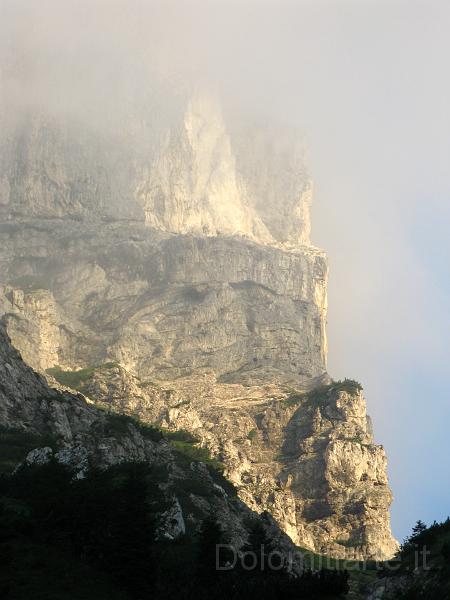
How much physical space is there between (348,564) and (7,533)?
110 m

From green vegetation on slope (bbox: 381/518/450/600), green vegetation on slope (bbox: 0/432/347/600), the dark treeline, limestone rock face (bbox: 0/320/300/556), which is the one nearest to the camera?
green vegetation on slope (bbox: 0/432/347/600)

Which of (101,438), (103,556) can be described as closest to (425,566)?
(103,556)

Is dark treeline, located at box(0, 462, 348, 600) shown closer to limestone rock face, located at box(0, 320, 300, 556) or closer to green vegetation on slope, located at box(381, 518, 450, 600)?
green vegetation on slope, located at box(381, 518, 450, 600)

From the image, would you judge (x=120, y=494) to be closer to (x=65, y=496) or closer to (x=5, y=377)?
(x=65, y=496)

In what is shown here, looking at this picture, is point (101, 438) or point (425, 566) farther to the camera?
point (101, 438)

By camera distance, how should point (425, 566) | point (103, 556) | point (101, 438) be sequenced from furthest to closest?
point (101, 438)
point (425, 566)
point (103, 556)

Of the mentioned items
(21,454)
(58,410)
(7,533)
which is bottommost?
(7,533)

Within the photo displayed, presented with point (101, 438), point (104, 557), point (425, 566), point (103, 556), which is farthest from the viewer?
point (101, 438)

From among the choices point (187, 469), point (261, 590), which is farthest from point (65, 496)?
point (187, 469)

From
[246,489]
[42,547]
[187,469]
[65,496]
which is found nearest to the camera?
[42,547]

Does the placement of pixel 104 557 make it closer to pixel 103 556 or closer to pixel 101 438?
pixel 103 556

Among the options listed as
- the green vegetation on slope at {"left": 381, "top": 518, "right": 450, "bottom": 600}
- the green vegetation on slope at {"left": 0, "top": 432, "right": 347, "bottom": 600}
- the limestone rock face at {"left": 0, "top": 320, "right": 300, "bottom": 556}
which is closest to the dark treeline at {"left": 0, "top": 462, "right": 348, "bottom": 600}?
the green vegetation on slope at {"left": 0, "top": 432, "right": 347, "bottom": 600}

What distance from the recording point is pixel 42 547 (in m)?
78.4

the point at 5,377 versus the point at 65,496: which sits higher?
the point at 5,377
